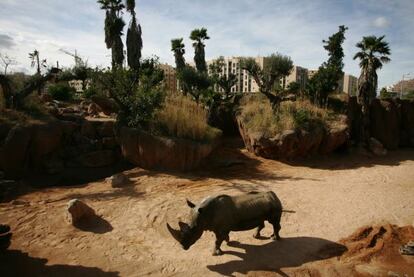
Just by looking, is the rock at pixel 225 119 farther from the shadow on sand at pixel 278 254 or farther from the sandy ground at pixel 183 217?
the shadow on sand at pixel 278 254

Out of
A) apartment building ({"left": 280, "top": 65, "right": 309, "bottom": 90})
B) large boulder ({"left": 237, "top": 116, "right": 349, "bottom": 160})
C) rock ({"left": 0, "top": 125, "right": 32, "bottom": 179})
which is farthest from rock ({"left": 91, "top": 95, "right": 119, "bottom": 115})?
apartment building ({"left": 280, "top": 65, "right": 309, "bottom": 90})

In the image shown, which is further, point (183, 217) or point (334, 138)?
point (334, 138)

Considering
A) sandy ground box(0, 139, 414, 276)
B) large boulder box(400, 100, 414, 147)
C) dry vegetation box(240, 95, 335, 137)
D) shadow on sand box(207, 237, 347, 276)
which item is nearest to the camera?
shadow on sand box(207, 237, 347, 276)

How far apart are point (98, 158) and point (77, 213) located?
514 cm

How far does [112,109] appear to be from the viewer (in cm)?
1445

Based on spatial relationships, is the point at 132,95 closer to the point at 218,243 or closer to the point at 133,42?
the point at 218,243

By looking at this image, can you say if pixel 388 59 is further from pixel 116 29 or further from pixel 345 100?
pixel 116 29

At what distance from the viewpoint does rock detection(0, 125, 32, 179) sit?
29.3 ft

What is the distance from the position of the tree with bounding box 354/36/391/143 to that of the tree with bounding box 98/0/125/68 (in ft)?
58.1

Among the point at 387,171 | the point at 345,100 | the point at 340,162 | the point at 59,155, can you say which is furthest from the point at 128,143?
the point at 345,100

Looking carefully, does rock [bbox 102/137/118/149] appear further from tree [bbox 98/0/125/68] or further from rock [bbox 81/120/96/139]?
tree [bbox 98/0/125/68]

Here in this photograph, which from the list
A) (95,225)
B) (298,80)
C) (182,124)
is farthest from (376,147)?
(298,80)

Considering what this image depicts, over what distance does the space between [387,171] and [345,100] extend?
4.55m

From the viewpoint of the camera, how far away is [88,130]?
1247 cm
